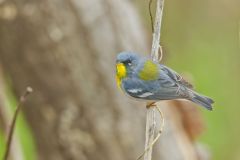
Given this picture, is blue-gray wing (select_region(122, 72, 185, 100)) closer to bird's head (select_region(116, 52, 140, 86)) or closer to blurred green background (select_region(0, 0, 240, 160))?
bird's head (select_region(116, 52, 140, 86))

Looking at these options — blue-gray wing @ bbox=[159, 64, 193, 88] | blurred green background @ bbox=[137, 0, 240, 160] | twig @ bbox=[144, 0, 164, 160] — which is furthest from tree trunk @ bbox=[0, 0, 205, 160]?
twig @ bbox=[144, 0, 164, 160]

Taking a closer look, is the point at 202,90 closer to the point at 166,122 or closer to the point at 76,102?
the point at 166,122

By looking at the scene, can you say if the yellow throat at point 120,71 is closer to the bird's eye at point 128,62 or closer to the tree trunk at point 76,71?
the bird's eye at point 128,62

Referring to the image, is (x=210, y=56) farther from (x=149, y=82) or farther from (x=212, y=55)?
(x=149, y=82)

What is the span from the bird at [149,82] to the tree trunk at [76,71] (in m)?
1.54

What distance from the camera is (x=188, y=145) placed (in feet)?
18.0

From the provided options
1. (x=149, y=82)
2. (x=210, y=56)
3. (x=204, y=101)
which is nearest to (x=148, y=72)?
(x=149, y=82)

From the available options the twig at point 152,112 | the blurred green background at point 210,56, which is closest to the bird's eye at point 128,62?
the twig at point 152,112

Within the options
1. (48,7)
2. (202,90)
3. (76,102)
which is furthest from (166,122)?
(202,90)

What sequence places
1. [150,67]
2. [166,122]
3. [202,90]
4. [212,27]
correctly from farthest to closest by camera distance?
[212,27]
[202,90]
[166,122]
[150,67]

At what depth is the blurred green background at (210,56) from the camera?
22.7 ft

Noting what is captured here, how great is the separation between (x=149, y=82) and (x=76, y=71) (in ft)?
5.55

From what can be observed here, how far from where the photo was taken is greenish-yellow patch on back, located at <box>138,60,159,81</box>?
319 centimetres

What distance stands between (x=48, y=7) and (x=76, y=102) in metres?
0.58
